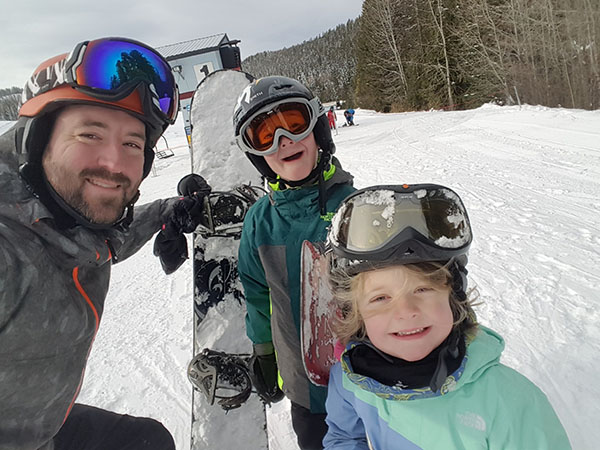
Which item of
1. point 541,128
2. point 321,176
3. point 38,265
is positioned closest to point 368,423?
point 321,176

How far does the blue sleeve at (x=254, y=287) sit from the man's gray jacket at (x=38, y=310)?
2.26ft

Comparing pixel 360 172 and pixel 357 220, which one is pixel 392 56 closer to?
pixel 360 172

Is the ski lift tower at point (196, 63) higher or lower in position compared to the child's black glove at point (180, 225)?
higher

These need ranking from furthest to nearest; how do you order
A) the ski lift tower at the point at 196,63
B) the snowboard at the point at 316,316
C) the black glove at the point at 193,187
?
the ski lift tower at the point at 196,63, the black glove at the point at 193,187, the snowboard at the point at 316,316

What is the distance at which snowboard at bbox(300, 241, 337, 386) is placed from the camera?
163 centimetres

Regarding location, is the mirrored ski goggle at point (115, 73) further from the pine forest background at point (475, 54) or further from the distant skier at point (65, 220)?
the pine forest background at point (475, 54)

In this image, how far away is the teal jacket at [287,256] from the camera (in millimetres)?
1691

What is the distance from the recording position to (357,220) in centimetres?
132

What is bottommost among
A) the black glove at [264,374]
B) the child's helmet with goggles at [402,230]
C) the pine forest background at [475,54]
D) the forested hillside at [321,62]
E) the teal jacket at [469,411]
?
the black glove at [264,374]

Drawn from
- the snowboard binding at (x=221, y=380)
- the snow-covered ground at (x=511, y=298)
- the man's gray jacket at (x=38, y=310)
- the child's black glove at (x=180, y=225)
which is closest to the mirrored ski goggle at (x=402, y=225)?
the man's gray jacket at (x=38, y=310)

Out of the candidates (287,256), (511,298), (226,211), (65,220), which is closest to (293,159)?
(287,256)

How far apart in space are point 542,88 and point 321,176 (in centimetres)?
2094

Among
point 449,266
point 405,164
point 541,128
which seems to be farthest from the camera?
point 541,128

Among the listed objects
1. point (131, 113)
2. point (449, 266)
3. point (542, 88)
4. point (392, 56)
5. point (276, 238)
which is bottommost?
point (449, 266)
